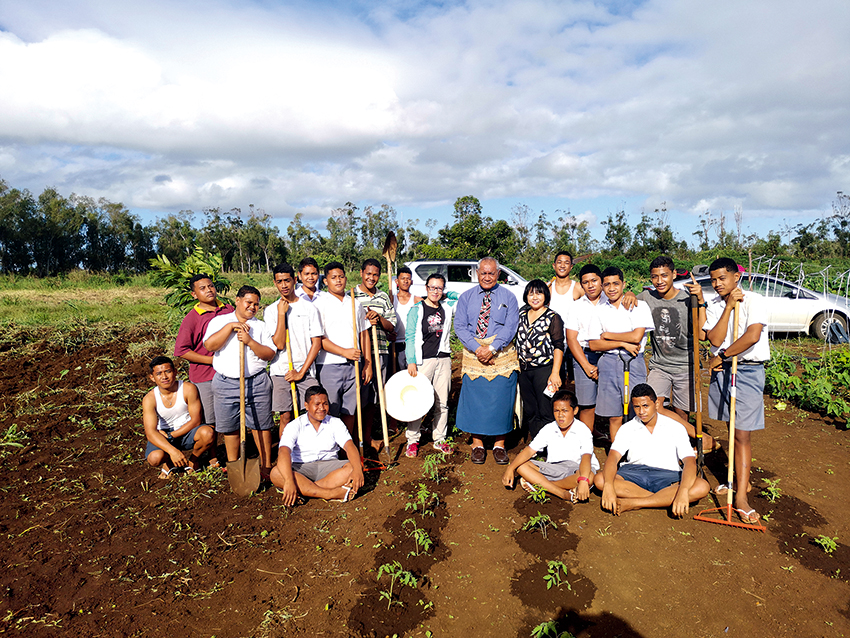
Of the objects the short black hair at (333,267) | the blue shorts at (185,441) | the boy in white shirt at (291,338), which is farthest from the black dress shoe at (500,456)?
the blue shorts at (185,441)

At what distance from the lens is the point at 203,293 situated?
15.1 feet

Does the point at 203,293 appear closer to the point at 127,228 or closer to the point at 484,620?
the point at 484,620

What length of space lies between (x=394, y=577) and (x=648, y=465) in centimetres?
219

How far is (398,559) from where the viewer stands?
10.8 ft

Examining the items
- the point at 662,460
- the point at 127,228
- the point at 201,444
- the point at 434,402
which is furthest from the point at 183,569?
the point at 127,228

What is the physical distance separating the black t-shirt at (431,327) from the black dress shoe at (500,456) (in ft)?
3.86

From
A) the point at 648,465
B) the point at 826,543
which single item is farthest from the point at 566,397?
the point at 826,543

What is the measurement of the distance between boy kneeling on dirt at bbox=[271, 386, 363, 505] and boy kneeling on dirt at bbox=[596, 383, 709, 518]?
2.05 m

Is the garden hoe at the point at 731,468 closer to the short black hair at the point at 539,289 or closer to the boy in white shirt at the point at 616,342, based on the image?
the boy in white shirt at the point at 616,342

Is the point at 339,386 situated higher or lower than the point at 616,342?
lower

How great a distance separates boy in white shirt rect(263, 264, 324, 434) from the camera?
14.7ft

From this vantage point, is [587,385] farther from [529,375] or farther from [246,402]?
[246,402]

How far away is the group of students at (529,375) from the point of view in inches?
147

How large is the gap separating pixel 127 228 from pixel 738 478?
49.0 m
